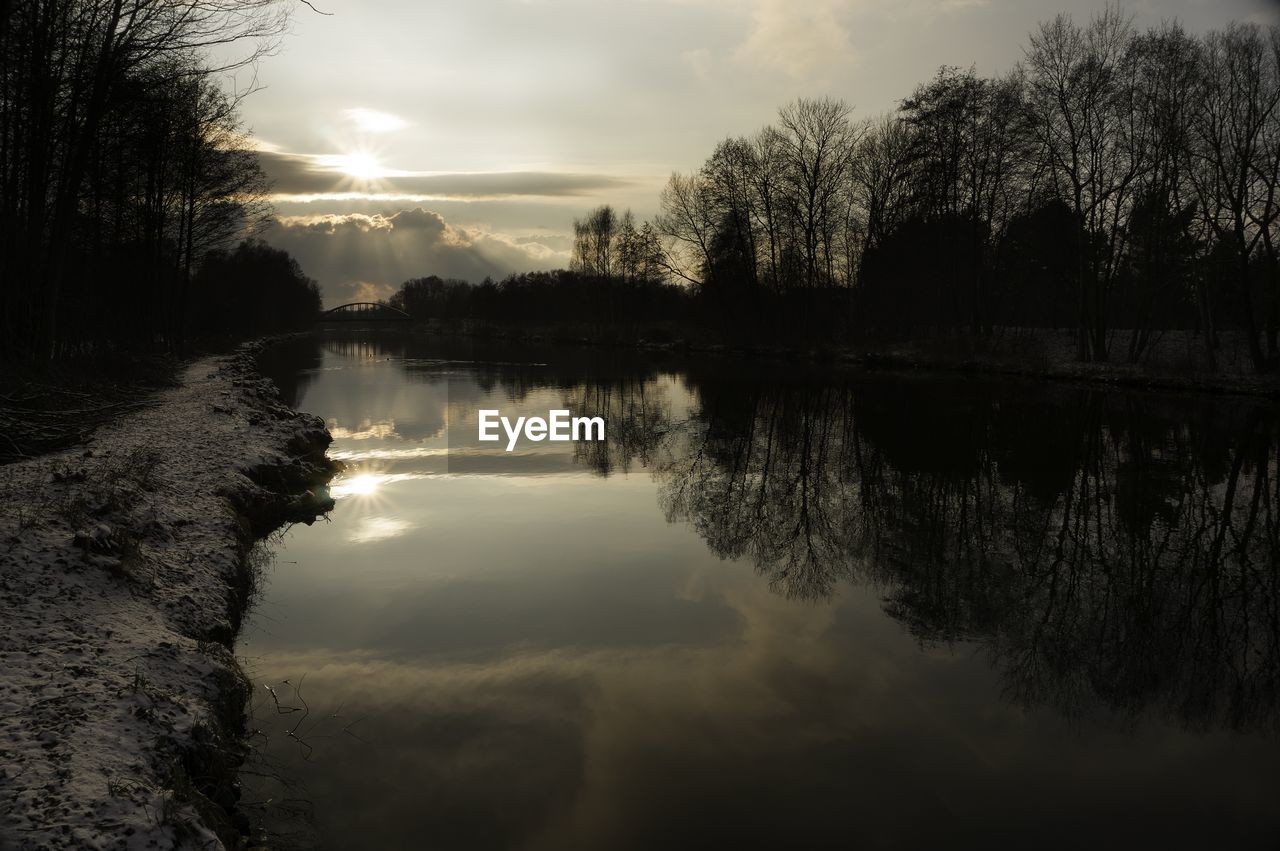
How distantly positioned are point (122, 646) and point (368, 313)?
195460 millimetres

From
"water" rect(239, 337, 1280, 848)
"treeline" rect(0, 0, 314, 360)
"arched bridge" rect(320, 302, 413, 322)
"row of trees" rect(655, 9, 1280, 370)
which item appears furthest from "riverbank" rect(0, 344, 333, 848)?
"arched bridge" rect(320, 302, 413, 322)

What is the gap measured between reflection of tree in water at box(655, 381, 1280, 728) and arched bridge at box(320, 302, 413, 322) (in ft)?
536

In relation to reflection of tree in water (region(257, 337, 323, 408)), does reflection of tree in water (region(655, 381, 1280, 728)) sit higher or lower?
lower

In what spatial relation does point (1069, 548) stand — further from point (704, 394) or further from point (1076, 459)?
point (704, 394)

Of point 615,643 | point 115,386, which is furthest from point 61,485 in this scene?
point 115,386

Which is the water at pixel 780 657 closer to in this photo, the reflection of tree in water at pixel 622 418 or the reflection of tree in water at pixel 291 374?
the reflection of tree in water at pixel 622 418

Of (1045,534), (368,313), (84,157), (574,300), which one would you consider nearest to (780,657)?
(1045,534)

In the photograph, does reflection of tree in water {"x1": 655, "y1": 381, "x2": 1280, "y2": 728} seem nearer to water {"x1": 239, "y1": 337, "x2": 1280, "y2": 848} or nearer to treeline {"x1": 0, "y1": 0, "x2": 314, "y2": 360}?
water {"x1": 239, "y1": 337, "x2": 1280, "y2": 848}

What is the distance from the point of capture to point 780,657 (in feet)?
22.2

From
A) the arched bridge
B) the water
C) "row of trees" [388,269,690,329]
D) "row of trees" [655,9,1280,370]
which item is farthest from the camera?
the arched bridge

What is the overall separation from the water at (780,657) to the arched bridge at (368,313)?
16668 centimetres

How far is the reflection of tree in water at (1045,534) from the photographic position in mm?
6555

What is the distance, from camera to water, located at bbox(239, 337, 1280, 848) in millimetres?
4695

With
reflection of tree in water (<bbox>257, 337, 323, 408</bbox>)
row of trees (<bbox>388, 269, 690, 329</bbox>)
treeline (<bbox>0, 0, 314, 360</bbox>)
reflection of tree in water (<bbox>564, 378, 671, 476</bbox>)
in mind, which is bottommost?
reflection of tree in water (<bbox>564, 378, 671, 476</bbox>)
